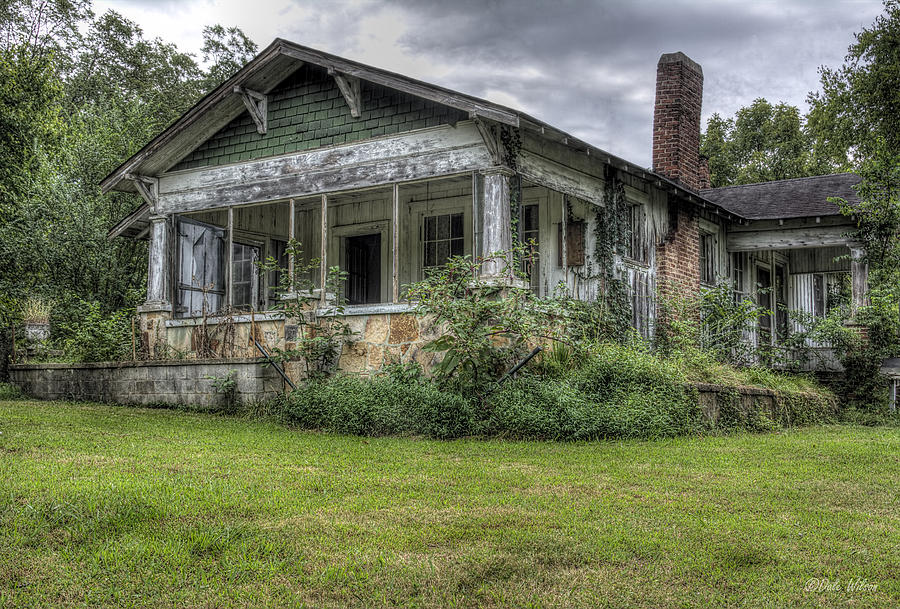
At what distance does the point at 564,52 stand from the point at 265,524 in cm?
1517

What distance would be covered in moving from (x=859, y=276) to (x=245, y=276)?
10659mm

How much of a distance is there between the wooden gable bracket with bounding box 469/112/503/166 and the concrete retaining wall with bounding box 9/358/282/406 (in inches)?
159

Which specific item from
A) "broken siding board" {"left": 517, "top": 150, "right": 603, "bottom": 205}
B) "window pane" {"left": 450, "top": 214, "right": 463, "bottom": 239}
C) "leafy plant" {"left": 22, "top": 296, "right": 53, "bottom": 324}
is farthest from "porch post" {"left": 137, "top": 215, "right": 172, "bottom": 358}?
"broken siding board" {"left": 517, "top": 150, "right": 603, "bottom": 205}

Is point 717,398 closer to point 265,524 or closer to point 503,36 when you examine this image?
point 265,524

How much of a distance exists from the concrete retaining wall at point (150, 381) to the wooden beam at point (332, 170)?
254cm

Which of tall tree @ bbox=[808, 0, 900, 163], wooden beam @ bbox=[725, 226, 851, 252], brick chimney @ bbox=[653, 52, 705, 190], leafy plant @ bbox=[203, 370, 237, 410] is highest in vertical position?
tall tree @ bbox=[808, 0, 900, 163]

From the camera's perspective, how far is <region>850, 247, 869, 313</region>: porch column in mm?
13344

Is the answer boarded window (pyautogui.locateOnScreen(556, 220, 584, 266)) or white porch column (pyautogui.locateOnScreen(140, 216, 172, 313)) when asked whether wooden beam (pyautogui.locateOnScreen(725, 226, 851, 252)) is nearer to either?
boarded window (pyautogui.locateOnScreen(556, 220, 584, 266))

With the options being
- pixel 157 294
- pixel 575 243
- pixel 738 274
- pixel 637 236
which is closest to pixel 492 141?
pixel 575 243

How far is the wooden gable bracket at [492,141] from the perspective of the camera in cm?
955

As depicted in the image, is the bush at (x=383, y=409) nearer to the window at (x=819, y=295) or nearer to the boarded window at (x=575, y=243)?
the boarded window at (x=575, y=243)

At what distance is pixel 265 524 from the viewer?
14.2 feet

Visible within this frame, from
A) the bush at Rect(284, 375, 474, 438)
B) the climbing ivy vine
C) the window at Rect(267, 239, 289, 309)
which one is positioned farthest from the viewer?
the window at Rect(267, 239, 289, 309)

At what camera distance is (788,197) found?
51.5 feet
